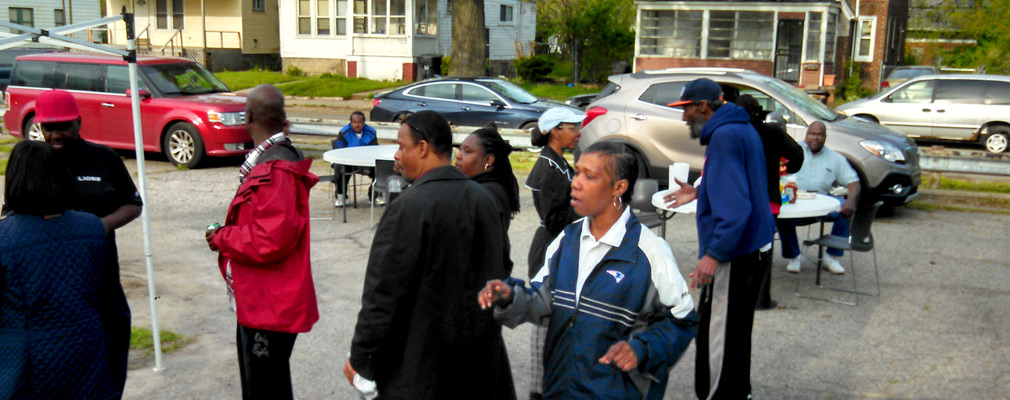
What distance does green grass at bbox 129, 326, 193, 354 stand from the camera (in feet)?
18.8

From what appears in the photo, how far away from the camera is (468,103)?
658 inches

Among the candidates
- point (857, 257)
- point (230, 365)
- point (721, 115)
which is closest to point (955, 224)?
point (857, 257)

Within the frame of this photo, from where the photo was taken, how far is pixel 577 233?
A: 315 centimetres

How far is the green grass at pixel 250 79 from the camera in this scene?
1168 inches

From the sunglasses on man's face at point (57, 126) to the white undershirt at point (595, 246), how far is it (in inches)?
99.8

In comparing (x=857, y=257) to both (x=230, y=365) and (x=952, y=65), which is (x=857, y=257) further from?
(x=952, y=65)

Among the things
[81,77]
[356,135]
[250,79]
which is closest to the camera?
[356,135]

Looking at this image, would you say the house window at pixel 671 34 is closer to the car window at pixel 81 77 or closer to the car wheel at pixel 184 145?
the car wheel at pixel 184 145

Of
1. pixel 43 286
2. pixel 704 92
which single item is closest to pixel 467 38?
pixel 704 92

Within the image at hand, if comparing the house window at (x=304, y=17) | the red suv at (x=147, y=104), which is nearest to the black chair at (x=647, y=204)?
the red suv at (x=147, y=104)

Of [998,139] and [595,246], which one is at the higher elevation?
[595,246]

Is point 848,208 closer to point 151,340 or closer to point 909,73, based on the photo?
point 151,340

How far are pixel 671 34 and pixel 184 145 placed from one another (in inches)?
835

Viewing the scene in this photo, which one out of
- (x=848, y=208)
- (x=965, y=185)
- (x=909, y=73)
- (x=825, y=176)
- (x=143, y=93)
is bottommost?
(x=965, y=185)
